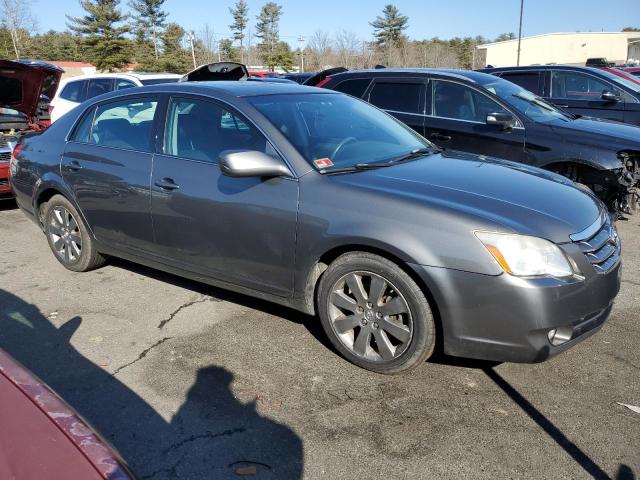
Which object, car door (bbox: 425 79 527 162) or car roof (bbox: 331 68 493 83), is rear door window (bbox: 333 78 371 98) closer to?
car roof (bbox: 331 68 493 83)

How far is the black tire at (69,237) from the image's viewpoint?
488cm

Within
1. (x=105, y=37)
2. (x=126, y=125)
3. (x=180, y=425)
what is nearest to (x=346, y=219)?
(x=180, y=425)

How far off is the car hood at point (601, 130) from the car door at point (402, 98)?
1548mm

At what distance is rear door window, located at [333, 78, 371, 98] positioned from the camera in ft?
23.9

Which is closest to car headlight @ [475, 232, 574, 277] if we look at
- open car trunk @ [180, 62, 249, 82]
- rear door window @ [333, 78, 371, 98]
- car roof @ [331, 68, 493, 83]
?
car roof @ [331, 68, 493, 83]

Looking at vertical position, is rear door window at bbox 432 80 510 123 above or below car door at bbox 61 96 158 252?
above

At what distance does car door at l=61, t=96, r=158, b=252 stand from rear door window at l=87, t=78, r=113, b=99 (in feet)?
17.9

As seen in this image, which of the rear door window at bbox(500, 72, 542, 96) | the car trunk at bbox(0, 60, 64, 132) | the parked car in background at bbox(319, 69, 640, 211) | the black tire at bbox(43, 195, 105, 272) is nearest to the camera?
the black tire at bbox(43, 195, 105, 272)

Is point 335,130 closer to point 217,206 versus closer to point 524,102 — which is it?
point 217,206

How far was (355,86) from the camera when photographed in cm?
737

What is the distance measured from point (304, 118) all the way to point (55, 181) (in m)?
2.38

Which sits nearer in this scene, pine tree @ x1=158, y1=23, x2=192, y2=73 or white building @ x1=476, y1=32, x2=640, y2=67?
pine tree @ x1=158, y1=23, x2=192, y2=73

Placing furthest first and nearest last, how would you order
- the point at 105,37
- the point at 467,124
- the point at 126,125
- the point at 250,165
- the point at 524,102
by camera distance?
the point at 105,37
the point at 524,102
the point at 467,124
the point at 126,125
the point at 250,165

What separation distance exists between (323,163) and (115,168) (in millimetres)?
1777
